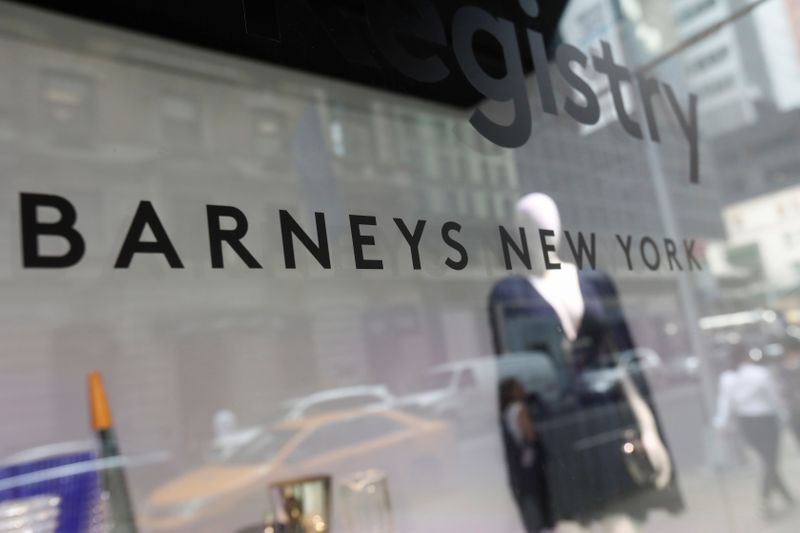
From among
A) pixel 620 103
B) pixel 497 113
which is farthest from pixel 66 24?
pixel 620 103

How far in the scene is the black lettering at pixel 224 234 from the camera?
2.21 ft

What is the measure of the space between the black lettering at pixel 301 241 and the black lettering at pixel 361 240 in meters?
0.04

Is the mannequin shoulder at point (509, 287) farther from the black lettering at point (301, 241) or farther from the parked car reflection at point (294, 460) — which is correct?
the parked car reflection at point (294, 460)

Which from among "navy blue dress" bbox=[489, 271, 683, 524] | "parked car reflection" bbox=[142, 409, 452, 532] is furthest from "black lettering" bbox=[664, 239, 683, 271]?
"parked car reflection" bbox=[142, 409, 452, 532]

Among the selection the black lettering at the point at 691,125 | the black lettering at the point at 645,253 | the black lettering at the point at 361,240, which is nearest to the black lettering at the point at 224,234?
the black lettering at the point at 361,240

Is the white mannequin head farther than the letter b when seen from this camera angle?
Yes

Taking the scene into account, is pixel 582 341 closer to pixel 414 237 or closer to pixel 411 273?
pixel 411 273

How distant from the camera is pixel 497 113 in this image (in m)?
0.95

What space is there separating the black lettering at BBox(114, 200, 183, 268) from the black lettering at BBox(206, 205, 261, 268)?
0.13 feet

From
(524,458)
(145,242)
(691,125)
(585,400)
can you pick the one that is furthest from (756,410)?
(145,242)

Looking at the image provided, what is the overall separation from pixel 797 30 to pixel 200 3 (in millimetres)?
1918

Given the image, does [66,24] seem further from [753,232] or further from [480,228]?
[753,232]

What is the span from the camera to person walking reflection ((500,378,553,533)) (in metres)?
1.91

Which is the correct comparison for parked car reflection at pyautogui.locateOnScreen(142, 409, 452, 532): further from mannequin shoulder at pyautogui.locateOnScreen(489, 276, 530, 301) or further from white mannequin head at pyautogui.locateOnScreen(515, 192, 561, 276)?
white mannequin head at pyautogui.locateOnScreen(515, 192, 561, 276)
